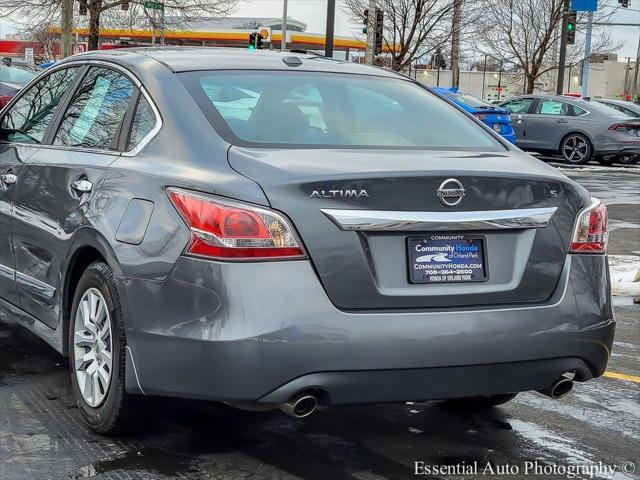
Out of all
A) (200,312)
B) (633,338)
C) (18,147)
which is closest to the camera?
(200,312)

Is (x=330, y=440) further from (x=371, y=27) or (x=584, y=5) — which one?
(x=584, y=5)

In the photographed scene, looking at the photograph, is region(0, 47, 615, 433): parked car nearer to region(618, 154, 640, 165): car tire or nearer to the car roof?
the car roof

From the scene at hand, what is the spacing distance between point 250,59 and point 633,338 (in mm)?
3326

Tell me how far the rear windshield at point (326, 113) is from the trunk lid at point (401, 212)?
220mm

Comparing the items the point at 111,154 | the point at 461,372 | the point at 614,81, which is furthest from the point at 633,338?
the point at 614,81

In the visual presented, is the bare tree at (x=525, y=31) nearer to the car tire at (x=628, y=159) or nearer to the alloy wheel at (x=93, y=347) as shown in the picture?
the car tire at (x=628, y=159)

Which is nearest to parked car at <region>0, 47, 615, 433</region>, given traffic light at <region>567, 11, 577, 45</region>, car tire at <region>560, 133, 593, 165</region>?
car tire at <region>560, 133, 593, 165</region>

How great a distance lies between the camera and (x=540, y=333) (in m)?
3.79

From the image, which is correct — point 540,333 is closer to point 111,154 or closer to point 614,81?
point 111,154

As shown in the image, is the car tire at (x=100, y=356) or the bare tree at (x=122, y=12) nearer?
the car tire at (x=100, y=356)

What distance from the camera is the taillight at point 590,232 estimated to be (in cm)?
402

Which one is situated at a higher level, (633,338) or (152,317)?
(152,317)

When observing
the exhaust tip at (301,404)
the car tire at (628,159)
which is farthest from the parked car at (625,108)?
the exhaust tip at (301,404)

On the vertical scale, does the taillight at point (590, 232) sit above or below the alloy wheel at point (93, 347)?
above
